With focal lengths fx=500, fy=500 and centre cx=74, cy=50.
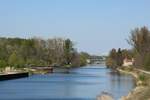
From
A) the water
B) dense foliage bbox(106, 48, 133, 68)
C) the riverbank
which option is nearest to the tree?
dense foliage bbox(106, 48, 133, 68)

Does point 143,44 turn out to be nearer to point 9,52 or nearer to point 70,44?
point 9,52

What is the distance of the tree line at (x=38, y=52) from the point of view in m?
143

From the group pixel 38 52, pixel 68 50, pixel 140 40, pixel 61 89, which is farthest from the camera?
pixel 68 50

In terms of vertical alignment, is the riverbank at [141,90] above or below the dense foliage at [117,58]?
below

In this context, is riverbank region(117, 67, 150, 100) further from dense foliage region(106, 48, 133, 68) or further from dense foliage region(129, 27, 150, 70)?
dense foliage region(106, 48, 133, 68)

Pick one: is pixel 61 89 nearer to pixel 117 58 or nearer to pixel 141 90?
pixel 141 90

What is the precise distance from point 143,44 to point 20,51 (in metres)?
49.1

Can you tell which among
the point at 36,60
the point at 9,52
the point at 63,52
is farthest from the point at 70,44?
the point at 9,52

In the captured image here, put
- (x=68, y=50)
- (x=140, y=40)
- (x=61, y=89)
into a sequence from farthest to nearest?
(x=68, y=50), (x=140, y=40), (x=61, y=89)

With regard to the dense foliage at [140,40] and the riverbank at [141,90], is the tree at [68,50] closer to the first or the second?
the dense foliage at [140,40]

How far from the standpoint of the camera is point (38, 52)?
167625mm

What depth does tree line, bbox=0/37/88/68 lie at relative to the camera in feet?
468

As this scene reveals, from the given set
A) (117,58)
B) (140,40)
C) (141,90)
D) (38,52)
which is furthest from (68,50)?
(141,90)

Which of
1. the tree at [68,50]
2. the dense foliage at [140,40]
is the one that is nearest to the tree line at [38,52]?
the tree at [68,50]
